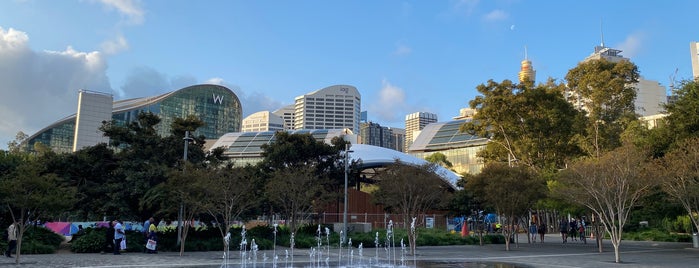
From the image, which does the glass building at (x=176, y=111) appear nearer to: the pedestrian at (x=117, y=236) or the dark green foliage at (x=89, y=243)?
the dark green foliage at (x=89, y=243)

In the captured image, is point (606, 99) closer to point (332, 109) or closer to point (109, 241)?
point (109, 241)

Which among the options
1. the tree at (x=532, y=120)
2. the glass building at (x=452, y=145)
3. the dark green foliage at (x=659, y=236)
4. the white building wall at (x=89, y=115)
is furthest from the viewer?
the glass building at (x=452, y=145)

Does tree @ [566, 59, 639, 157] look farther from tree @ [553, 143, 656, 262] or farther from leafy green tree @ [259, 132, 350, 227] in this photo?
leafy green tree @ [259, 132, 350, 227]

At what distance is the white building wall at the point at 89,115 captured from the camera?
9462 centimetres

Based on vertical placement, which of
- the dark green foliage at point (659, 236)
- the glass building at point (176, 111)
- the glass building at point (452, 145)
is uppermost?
the glass building at point (176, 111)

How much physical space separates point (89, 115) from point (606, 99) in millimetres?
90235

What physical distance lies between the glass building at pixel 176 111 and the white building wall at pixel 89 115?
352 inches

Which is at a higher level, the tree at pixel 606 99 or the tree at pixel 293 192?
the tree at pixel 606 99

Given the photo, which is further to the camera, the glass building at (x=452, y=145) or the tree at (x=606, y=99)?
the glass building at (x=452, y=145)

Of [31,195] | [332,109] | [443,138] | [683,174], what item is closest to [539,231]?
[683,174]

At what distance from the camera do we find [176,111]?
124m

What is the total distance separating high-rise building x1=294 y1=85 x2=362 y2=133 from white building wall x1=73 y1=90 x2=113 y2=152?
327ft

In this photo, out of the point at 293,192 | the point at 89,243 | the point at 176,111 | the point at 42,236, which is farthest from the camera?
the point at 176,111

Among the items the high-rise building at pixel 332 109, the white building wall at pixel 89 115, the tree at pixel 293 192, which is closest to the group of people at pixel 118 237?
the tree at pixel 293 192
